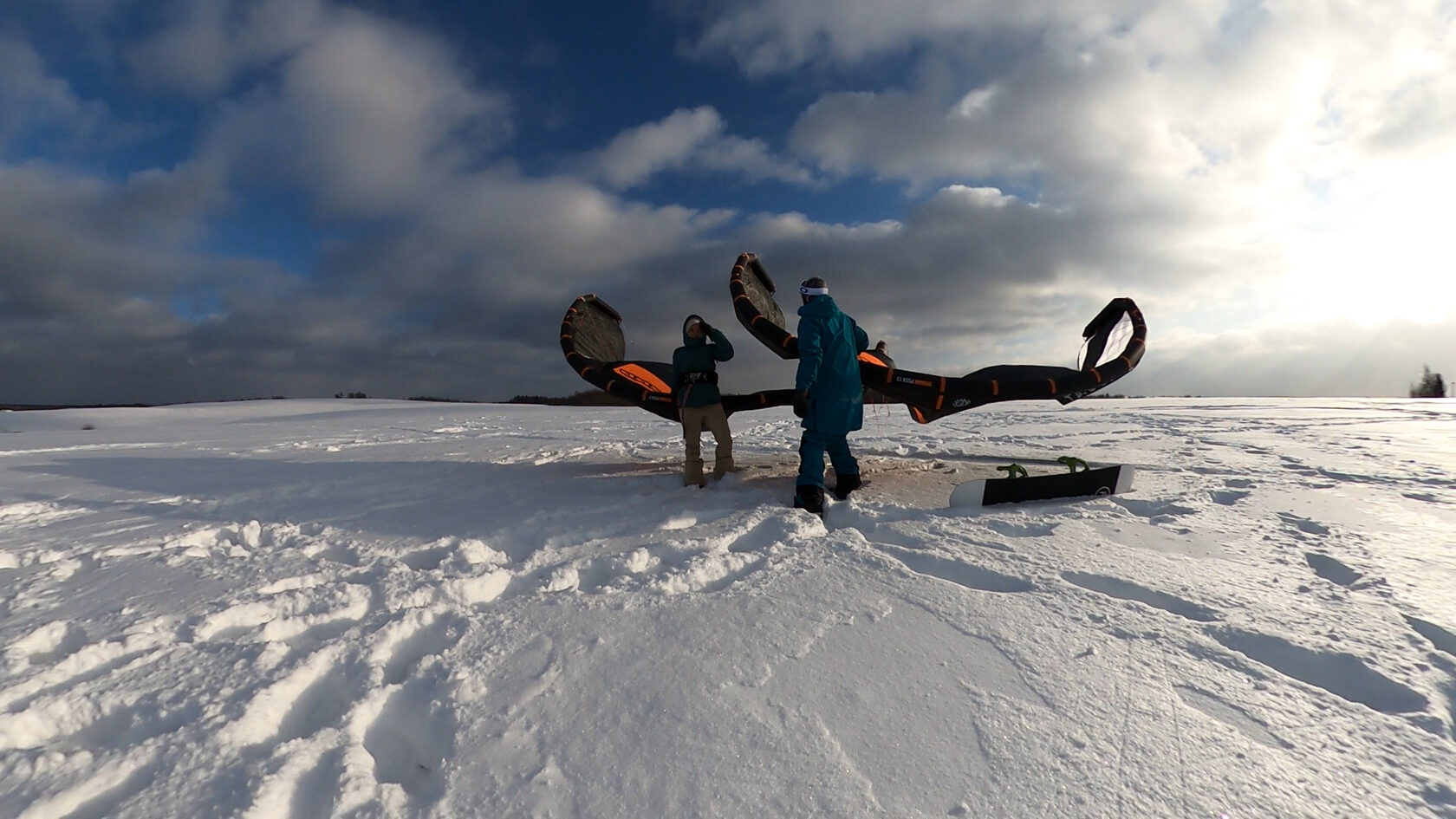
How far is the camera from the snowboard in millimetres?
4625

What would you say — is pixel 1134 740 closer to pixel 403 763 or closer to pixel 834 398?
pixel 403 763

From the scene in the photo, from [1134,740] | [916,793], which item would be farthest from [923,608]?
[916,793]

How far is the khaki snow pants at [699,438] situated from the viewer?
18.9 ft

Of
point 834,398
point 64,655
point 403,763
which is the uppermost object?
point 834,398

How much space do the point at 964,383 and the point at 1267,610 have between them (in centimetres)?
344

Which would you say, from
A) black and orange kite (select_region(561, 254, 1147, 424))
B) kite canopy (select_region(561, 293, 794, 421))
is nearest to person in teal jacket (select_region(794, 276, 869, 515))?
black and orange kite (select_region(561, 254, 1147, 424))

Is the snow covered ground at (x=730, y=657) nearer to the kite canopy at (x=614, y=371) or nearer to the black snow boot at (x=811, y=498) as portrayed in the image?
the black snow boot at (x=811, y=498)

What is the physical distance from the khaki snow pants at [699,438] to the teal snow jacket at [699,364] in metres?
0.09

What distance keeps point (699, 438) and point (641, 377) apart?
1.31 metres

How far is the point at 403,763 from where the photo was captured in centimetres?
188

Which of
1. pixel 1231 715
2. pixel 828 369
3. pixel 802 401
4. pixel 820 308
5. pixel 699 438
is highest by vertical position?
pixel 820 308

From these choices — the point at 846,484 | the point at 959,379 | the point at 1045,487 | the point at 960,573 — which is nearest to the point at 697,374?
the point at 846,484

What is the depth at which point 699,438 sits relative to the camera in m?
5.84

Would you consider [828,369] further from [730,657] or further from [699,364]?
[730,657]
